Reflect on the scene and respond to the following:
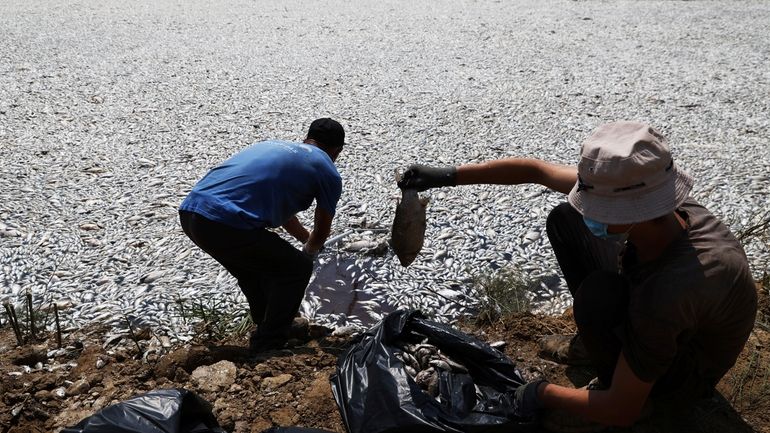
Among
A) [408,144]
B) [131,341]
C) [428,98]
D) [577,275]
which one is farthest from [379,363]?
[428,98]

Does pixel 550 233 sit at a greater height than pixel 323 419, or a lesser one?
greater

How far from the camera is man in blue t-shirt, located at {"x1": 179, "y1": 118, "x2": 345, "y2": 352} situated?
319cm

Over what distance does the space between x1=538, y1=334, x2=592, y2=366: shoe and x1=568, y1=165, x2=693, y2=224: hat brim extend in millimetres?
965

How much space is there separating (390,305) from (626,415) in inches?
69.1

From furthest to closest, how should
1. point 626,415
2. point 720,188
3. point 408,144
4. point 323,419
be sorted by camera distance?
point 408,144 < point 720,188 < point 323,419 < point 626,415

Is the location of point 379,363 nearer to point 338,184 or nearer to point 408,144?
point 338,184

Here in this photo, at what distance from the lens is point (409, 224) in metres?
3.25

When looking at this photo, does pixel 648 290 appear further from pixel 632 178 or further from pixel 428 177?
pixel 428 177

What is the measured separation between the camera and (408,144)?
18.9 ft

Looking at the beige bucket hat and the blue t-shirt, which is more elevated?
the beige bucket hat

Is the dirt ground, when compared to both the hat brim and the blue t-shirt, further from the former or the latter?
the hat brim

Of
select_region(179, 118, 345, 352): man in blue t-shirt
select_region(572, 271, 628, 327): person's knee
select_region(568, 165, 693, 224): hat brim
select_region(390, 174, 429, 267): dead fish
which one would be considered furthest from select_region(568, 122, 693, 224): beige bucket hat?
select_region(179, 118, 345, 352): man in blue t-shirt

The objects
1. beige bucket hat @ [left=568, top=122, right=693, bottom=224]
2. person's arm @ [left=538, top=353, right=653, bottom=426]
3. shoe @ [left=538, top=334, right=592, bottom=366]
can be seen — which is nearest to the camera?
beige bucket hat @ [left=568, top=122, right=693, bottom=224]

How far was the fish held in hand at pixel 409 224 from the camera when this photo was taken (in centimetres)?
319
